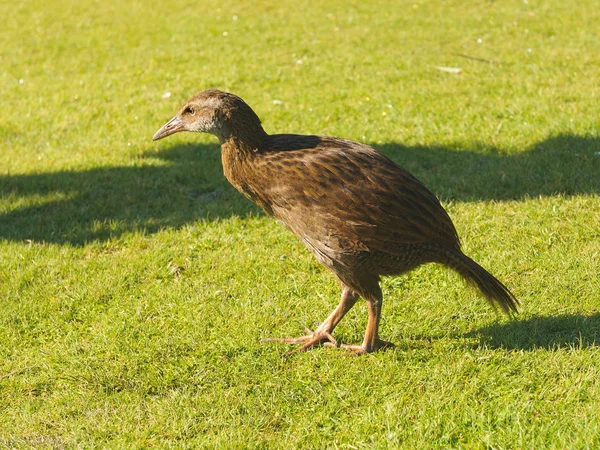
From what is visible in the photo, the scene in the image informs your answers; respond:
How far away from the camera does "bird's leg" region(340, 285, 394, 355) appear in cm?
465

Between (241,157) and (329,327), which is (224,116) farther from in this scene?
(329,327)

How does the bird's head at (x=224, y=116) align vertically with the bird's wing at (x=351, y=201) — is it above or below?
above

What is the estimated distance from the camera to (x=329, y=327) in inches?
195

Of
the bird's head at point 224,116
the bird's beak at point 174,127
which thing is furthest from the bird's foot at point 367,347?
the bird's beak at point 174,127

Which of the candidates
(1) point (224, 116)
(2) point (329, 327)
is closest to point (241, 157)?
(1) point (224, 116)

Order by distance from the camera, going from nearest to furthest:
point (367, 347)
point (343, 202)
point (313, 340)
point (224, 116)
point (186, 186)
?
point (343, 202) < point (224, 116) < point (367, 347) < point (313, 340) < point (186, 186)

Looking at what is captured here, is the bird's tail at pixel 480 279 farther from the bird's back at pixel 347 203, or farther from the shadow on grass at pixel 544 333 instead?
the shadow on grass at pixel 544 333

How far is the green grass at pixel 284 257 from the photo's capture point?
166 inches

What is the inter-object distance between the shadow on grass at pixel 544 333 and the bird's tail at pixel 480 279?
0.73 feet

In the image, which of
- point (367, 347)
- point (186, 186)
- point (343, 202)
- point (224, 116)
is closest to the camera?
point (343, 202)

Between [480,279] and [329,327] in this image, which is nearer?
[480,279]

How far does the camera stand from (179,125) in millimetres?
4906

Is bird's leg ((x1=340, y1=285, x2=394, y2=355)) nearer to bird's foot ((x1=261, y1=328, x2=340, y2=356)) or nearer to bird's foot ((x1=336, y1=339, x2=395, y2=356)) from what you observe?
bird's foot ((x1=336, y1=339, x2=395, y2=356))

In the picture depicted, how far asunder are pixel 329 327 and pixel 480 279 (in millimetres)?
1002
